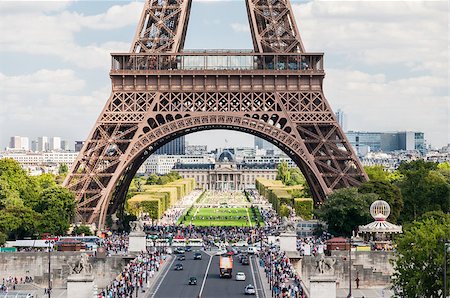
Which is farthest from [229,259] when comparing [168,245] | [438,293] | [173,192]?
[173,192]

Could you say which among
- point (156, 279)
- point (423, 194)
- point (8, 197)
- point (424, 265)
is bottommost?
point (156, 279)

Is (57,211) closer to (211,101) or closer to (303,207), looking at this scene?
(211,101)

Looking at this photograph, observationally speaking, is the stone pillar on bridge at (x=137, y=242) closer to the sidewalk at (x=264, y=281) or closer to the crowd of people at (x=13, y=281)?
the crowd of people at (x=13, y=281)

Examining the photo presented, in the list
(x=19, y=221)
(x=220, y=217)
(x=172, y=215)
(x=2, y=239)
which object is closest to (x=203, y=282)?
(x=2, y=239)

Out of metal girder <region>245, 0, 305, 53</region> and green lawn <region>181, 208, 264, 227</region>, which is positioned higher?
metal girder <region>245, 0, 305, 53</region>

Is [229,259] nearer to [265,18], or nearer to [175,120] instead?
[175,120]

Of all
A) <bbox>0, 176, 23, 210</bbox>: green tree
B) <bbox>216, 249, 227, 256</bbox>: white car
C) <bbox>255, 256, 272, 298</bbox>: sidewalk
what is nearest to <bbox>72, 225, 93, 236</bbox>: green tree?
<bbox>0, 176, 23, 210</bbox>: green tree

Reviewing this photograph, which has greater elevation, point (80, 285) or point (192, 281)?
point (80, 285)

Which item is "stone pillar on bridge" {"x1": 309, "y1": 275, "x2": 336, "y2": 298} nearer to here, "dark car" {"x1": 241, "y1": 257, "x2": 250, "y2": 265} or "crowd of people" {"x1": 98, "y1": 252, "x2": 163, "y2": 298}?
A: "crowd of people" {"x1": 98, "y1": 252, "x2": 163, "y2": 298}
